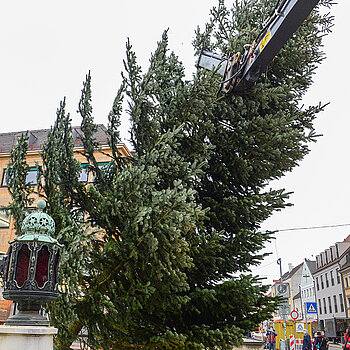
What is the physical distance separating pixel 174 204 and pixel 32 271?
2042 millimetres

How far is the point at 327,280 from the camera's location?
1935 inches

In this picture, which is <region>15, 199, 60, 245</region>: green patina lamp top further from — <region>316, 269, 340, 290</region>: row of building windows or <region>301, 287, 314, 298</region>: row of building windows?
<region>301, 287, 314, 298</region>: row of building windows

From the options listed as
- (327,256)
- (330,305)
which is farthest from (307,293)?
(330,305)

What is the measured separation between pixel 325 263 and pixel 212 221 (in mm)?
50090

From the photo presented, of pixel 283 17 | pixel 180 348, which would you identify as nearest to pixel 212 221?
pixel 180 348

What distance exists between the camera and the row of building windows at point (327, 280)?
45656 millimetres

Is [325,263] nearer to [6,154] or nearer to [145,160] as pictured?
[6,154]

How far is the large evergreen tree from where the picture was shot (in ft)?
17.2

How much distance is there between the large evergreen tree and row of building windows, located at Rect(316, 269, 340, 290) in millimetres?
43569

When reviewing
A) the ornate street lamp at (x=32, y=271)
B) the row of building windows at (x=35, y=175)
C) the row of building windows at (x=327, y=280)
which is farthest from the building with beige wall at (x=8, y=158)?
the row of building windows at (x=327, y=280)

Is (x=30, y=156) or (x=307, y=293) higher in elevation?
(x=30, y=156)

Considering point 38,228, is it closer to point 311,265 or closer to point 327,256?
point 327,256

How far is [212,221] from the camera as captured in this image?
6977 millimetres

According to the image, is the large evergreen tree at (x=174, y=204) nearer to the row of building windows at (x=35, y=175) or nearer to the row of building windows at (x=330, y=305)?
the row of building windows at (x=35, y=175)
